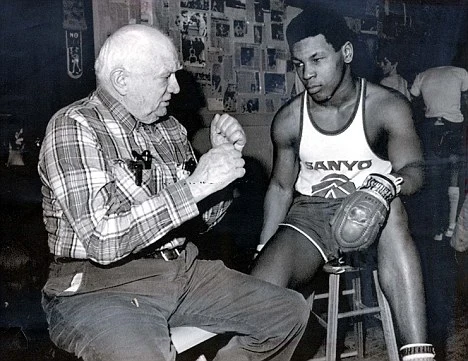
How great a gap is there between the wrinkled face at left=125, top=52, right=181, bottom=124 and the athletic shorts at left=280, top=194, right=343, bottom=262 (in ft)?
1.30

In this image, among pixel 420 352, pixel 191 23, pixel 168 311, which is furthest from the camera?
pixel 191 23

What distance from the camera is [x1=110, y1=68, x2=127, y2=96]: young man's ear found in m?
0.75

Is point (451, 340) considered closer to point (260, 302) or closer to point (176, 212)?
point (260, 302)

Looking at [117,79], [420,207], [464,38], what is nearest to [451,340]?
[420,207]

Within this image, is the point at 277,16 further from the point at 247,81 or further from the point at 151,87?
the point at 151,87

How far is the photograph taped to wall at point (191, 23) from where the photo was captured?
101 centimetres

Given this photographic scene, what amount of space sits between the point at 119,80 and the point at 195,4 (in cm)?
34

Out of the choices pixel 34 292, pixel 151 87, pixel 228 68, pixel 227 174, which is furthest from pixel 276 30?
pixel 34 292

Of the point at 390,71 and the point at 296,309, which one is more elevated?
the point at 390,71

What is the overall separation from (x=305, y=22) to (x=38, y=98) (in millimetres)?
561

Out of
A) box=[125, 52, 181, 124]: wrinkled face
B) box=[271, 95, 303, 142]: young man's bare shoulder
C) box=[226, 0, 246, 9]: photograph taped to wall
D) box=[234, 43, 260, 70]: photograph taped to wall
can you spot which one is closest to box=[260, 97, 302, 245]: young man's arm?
box=[271, 95, 303, 142]: young man's bare shoulder

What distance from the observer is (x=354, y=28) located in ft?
3.34

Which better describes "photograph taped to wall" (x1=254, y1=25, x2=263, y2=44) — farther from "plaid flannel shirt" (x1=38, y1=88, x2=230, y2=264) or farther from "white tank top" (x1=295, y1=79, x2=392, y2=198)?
"plaid flannel shirt" (x1=38, y1=88, x2=230, y2=264)

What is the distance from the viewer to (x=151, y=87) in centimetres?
77
